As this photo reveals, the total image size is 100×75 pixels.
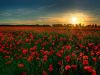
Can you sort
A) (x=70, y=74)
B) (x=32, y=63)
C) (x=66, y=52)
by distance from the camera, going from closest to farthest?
1. (x=70, y=74)
2. (x=32, y=63)
3. (x=66, y=52)

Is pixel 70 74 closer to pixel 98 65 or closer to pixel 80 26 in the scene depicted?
pixel 98 65

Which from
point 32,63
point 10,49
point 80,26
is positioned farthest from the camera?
point 80,26

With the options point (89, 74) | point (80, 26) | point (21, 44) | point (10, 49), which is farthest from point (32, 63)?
point (80, 26)

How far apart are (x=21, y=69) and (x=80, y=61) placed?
4.49ft

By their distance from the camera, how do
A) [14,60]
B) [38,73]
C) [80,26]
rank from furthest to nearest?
[80,26]
[14,60]
[38,73]

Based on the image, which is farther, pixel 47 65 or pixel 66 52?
pixel 66 52

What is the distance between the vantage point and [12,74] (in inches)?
217

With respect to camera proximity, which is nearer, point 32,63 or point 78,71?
point 78,71

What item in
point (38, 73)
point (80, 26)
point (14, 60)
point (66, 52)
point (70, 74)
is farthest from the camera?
point (80, 26)

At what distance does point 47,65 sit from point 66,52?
965 mm

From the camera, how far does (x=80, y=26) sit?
1434 centimetres

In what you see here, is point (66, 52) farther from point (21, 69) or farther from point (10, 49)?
point (10, 49)

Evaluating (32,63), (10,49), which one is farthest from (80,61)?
(10,49)

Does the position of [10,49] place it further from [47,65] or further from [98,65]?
[98,65]
